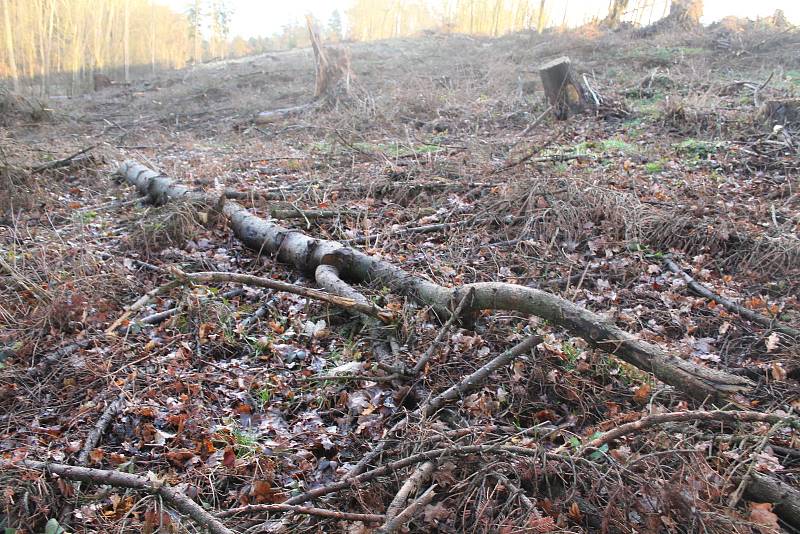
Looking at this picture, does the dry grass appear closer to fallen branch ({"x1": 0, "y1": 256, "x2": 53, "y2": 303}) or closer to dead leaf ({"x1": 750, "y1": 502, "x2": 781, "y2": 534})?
fallen branch ({"x1": 0, "y1": 256, "x2": 53, "y2": 303})

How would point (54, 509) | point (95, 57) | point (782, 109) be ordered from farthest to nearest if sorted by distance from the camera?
point (95, 57) < point (782, 109) < point (54, 509)

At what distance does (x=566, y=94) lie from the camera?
396 inches

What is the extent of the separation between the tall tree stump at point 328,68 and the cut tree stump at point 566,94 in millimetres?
6010

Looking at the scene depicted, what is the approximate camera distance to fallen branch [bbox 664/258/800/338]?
11.6 ft

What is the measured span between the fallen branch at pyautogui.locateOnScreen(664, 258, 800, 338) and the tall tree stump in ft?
37.2

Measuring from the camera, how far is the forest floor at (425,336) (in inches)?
89.4

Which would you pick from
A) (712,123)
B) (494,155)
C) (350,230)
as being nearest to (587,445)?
(350,230)

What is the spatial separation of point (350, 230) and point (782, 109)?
708 centimetres

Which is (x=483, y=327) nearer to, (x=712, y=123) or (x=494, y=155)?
(x=494, y=155)

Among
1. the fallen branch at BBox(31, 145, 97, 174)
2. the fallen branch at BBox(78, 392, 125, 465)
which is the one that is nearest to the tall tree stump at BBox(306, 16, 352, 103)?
the fallen branch at BBox(31, 145, 97, 174)

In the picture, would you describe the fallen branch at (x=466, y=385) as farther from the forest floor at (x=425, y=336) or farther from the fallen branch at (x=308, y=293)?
the fallen branch at (x=308, y=293)

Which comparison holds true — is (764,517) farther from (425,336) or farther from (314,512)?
(425,336)

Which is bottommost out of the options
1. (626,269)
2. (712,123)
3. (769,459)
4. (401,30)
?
(769,459)

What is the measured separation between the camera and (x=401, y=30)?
171ft
